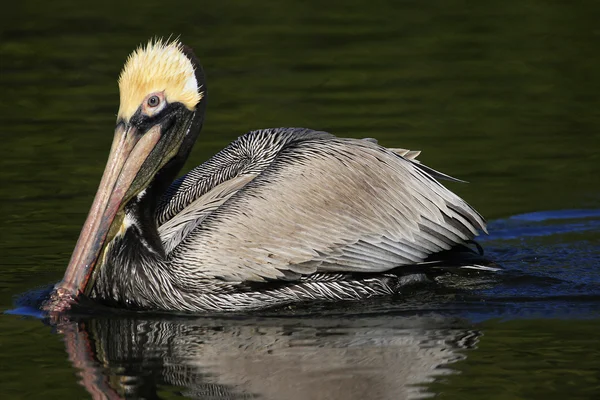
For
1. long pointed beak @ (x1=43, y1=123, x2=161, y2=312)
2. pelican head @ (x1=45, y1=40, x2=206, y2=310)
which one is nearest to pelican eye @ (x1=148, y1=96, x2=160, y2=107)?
pelican head @ (x1=45, y1=40, x2=206, y2=310)

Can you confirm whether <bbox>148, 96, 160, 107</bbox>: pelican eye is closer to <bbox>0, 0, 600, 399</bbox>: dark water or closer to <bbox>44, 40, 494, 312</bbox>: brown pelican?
<bbox>44, 40, 494, 312</bbox>: brown pelican

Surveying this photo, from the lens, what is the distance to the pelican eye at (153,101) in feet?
21.6

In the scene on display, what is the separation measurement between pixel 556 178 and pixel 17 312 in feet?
13.0

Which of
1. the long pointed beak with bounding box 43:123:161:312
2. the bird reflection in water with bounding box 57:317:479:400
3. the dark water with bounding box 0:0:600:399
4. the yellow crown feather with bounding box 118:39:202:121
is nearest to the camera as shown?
the bird reflection in water with bounding box 57:317:479:400

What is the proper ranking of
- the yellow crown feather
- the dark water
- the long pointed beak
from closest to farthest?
the dark water < the long pointed beak < the yellow crown feather

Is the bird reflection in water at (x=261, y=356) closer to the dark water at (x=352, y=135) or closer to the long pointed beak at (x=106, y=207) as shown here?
the dark water at (x=352, y=135)

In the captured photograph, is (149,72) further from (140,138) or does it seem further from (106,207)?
(106,207)

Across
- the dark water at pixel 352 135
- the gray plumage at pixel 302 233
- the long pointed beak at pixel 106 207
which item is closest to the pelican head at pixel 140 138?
the long pointed beak at pixel 106 207

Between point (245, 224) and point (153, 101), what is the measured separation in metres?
0.80

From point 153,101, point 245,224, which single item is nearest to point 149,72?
point 153,101

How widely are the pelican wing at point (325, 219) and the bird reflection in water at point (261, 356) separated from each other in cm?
34

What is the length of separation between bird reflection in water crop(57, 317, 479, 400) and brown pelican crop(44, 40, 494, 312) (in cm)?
22

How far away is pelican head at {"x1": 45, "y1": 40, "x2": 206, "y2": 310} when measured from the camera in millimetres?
6445

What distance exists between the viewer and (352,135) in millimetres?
9812
